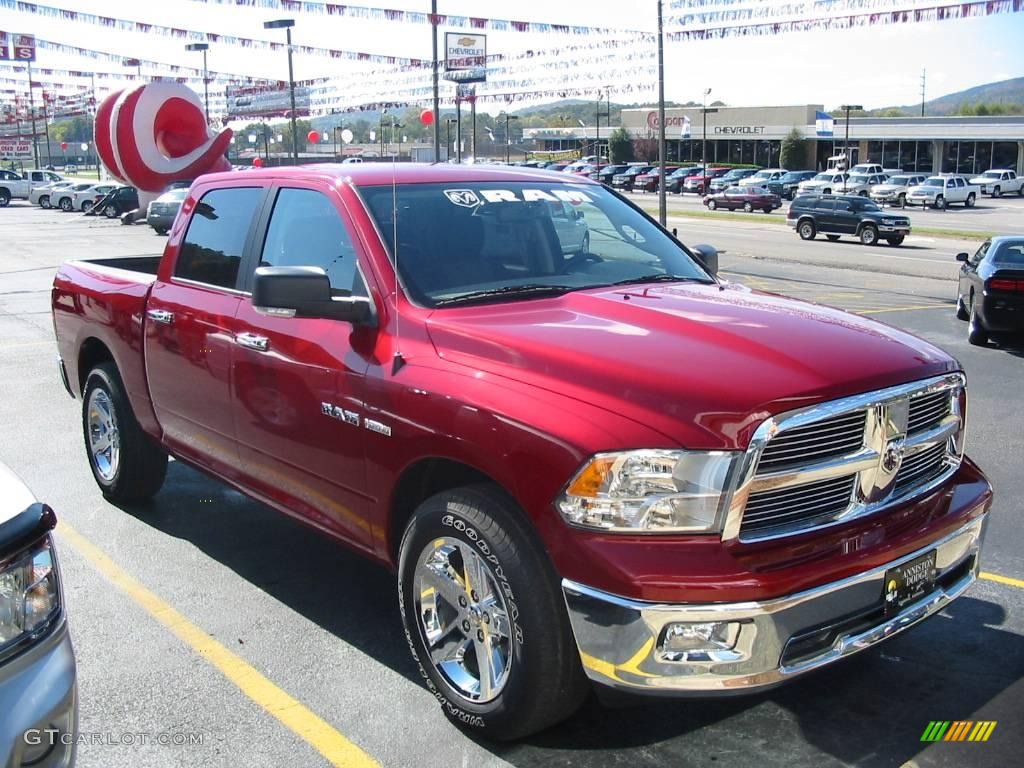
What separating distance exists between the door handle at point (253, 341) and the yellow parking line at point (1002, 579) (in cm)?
356

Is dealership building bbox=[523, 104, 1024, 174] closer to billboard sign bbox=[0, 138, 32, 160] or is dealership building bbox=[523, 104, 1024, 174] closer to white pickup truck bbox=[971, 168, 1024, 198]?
white pickup truck bbox=[971, 168, 1024, 198]

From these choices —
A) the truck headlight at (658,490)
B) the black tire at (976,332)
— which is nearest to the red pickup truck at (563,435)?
the truck headlight at (658,490)

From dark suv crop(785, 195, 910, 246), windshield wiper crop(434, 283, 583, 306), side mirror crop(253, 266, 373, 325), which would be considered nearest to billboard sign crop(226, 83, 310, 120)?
dark suv crop(785, 195, 910, 246)

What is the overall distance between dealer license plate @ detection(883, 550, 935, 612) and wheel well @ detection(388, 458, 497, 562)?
1346mm

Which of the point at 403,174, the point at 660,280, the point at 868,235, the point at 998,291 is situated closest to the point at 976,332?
the point at 998,291

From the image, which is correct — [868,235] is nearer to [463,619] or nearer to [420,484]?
[420,484]

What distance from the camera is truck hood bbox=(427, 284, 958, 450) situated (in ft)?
9.92

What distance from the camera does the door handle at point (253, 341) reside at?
4.42 m

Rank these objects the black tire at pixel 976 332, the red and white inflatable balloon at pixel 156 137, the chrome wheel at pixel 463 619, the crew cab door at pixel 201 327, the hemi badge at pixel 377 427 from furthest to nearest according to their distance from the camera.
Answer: the red and white inflatable balloon at pixel 156 137, the black tire at pixel 976 332, the crew cab door at pixel 201 327, the hemi badge at pixel 377 427, the chrome wheel at pixel 463 619

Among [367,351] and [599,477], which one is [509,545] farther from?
[367,351]

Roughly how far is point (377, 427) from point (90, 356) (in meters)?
3.34

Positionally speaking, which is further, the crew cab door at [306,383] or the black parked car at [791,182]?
the black parked car at [791,182]

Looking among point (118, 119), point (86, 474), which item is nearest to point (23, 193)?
point (118, 119)

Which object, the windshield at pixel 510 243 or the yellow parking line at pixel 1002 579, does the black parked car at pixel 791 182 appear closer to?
the yellow parking line at pixel 1002 579
